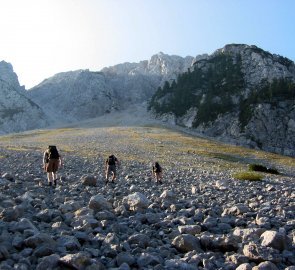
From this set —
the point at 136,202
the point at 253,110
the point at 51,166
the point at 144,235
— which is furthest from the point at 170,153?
the point at 253,110

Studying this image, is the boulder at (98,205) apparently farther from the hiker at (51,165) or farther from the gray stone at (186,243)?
the hiker at (51,165)

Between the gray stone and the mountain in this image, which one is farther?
the mountain

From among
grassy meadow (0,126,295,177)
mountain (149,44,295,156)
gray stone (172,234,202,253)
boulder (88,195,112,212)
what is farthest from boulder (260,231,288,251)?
mountain (149,44,295,156)

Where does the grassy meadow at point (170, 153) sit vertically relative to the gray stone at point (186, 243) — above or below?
below

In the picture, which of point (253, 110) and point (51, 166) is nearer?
point (51, 166)

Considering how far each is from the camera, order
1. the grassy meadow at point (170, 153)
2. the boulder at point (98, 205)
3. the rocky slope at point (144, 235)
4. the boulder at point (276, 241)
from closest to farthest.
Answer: the rocky slope at point (144, 235) → the boulder at point (276, 241) → the boulder at point (98, 205) → the grassy meadow at point (170, 153)

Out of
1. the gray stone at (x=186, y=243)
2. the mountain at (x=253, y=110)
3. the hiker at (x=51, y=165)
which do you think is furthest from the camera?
the mountain at (x=253, y=110)

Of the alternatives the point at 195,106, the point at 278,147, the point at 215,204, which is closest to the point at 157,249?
the point at 215,204

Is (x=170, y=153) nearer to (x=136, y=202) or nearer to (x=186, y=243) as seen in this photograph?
(x=136, y=202)

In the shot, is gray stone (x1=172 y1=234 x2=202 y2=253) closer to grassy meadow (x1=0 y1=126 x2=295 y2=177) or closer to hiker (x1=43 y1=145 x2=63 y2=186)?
hiker (x1=43 y1=145 x2=63 y2=186)

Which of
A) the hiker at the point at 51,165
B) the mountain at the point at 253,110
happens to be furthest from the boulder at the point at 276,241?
the mountain at the point at 253,110

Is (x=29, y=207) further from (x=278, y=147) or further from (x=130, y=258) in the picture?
(x=278, y=147)

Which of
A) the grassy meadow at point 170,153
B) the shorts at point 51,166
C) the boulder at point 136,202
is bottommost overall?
the grassy meadow at point 170,153

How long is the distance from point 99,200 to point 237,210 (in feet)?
16.2
